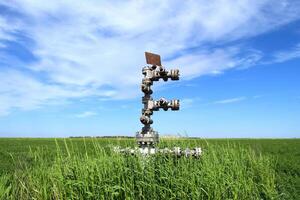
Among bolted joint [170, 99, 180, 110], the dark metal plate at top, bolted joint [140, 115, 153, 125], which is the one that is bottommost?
bolted joint [140, 115, 153, 125]

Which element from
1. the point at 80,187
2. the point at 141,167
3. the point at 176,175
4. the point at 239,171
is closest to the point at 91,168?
the point at 80,187

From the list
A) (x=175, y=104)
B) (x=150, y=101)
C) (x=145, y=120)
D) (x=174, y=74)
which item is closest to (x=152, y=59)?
(x=174, y=74)

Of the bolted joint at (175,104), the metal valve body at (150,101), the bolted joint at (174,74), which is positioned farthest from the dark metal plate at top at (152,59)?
the bolted joint at (175,104)

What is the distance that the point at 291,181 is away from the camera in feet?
41.5

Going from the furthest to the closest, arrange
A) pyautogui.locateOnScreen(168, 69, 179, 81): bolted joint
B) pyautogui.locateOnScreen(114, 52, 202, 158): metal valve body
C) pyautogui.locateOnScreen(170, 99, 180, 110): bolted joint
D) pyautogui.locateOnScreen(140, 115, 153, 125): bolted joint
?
pyautogui.locateOnScreen(168, 69, 179, 81): bolted joint < pyautogui.locateOnScreen(140, 115, 153, 125): bolted joint < pyautogui.locateOnScreen(170, 99, 180, 110): bolted joint < pyautogui.locateOnScreen(114, 52, 202, 158): metal valve body

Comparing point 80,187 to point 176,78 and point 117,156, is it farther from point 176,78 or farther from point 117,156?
point 176,78

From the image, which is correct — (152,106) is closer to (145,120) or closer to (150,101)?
(150,101)

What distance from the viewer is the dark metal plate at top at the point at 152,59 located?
32.9ft

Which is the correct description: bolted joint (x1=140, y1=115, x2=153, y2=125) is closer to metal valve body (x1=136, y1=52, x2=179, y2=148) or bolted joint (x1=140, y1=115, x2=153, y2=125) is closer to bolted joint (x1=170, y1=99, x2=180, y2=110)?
metal valve body (x1=136, y1=52, x2=179, y2=148)

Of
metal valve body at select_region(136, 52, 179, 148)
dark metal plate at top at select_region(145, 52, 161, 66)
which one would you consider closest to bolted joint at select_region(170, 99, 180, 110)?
metal valve body at select_region(136, 52, 179, 148)

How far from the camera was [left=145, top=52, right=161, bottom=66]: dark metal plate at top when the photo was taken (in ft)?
32.9

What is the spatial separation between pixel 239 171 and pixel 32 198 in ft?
15.7

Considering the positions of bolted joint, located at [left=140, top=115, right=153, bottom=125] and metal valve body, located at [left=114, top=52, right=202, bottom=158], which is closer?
metal valve body, located at [left=114, top=52, right=202, bottom=158]

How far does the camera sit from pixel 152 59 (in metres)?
10.1
